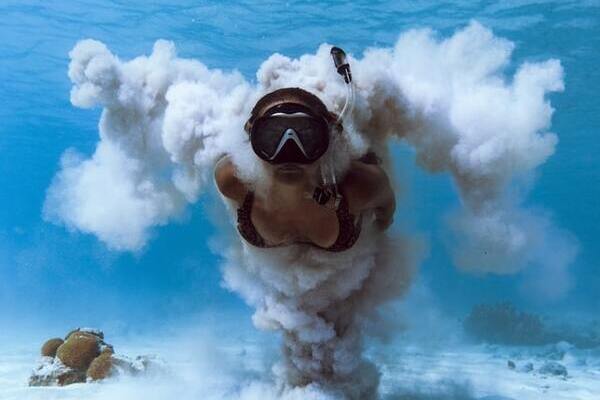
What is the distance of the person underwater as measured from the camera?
5.07m

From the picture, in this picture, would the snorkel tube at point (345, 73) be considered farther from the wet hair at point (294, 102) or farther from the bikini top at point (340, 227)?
the bikini top at point (340, 227)

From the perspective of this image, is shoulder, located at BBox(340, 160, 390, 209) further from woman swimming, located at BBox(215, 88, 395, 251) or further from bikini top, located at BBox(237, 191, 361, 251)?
bikini top, located at BBox(237, 191, 361, 251)

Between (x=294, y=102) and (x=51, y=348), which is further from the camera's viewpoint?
(x=51, y=348)

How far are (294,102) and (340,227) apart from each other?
1.51 metres

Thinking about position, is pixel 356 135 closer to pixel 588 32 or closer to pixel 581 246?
pixel 588 32

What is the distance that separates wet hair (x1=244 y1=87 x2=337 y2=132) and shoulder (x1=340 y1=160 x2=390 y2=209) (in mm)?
599

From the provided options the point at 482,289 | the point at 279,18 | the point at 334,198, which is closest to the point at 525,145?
the point at 334,198

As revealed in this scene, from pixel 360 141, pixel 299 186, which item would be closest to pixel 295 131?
pixel 299 186

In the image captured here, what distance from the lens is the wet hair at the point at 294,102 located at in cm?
528

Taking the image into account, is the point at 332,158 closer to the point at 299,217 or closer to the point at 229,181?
the point at 299,217

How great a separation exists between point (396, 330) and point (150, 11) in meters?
18.5

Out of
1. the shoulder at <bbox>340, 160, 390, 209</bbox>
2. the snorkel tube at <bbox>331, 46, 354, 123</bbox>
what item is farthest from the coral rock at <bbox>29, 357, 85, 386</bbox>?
the snorkel tube at <bbox>331, 46, 354, 123</bbox>

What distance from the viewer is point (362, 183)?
5.76 meters

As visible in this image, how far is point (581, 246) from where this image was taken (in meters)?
86.2
